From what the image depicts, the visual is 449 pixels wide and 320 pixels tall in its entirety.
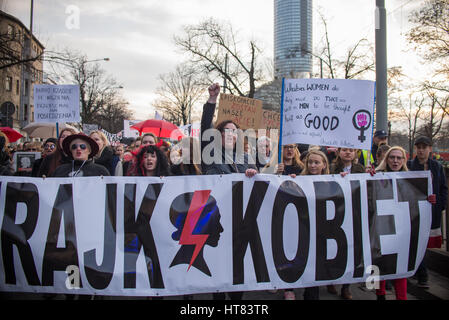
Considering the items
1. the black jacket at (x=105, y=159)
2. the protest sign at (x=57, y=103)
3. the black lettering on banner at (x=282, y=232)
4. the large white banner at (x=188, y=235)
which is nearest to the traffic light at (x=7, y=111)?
the protest sign at (x=57, y=103)

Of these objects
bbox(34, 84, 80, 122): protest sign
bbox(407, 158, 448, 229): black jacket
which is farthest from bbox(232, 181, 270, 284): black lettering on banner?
bbox(34, 84, 80, 122): protest sign

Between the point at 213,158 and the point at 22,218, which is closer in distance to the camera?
the point at 22,218

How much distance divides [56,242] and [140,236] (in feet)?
2.49

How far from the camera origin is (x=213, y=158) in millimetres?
3627

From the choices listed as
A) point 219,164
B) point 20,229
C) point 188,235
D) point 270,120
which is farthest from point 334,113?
point 270,120

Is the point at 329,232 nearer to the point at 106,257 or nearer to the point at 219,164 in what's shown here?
the point at 219,164

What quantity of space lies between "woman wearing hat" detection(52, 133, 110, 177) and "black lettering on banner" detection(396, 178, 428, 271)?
119 inches

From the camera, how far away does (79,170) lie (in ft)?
11.7

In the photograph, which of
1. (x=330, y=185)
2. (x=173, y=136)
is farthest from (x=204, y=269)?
(x=173, y=136)

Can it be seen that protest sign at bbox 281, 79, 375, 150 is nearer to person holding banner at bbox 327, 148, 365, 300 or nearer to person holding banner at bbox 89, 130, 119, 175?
person holding banner at bbox 327, 148, 365, 300
